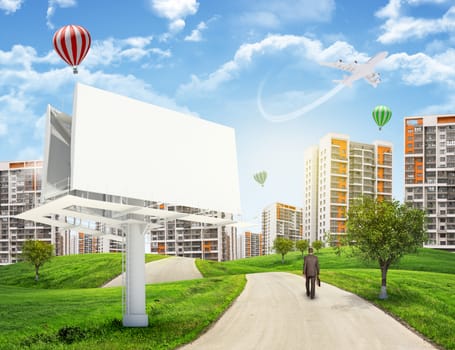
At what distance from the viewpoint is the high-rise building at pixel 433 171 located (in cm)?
11400

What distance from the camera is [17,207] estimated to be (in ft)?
415

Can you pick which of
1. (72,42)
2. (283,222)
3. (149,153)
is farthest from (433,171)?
(149,153)

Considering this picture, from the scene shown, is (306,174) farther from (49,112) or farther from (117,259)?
(49,112)

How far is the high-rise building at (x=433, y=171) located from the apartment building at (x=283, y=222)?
70896mm

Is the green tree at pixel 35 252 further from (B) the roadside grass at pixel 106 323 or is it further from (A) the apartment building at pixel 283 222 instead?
(A) the apartment building at pixel 283 222

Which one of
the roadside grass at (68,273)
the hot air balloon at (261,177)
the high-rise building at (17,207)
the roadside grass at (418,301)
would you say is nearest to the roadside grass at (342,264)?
the roadside grass at (68,273)

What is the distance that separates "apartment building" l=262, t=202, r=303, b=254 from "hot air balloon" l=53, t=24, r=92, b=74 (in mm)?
160270

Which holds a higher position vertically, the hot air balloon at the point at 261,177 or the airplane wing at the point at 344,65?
the airplane wing at the point at 344,65

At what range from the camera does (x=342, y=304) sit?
2606 centimetres

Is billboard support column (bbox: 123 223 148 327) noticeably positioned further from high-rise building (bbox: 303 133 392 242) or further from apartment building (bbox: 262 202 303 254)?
apartment building (bbox: 262 202 303 254)

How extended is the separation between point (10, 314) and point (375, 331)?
17649 millimetres

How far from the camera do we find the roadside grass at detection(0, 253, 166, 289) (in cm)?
5753

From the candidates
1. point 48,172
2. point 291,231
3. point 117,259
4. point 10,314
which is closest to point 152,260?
point 117,259

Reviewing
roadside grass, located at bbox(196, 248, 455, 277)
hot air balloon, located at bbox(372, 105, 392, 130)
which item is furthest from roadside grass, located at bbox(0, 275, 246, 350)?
hot air balloon, located at bbox(372, 105, 392, 130)
